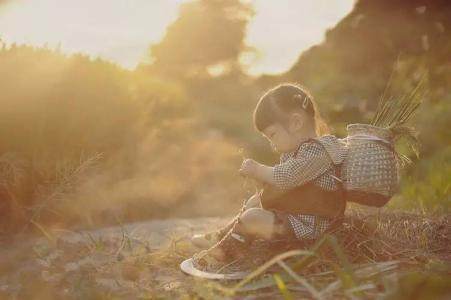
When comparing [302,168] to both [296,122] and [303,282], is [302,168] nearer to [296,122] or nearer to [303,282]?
[296,122]

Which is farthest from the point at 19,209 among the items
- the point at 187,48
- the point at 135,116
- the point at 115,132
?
the point at 187,48

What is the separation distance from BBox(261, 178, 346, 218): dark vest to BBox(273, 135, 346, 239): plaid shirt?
3cm

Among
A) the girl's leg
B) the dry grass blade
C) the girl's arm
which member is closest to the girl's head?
the girl's arm

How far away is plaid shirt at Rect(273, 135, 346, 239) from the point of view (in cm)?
352

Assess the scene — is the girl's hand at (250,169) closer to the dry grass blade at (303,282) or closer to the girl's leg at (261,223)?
the girl's leg at (261,223)

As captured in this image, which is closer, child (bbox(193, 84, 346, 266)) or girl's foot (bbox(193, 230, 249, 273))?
child (bbox(193, 84, 346, 266))

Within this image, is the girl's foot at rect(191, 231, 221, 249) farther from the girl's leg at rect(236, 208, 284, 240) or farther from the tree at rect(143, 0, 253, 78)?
the tree at rect(143, 0, 253, 78)

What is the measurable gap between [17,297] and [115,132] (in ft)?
13.6

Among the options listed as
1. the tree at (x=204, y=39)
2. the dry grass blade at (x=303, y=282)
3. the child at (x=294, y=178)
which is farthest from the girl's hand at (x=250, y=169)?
the tree at (x=204, y=39)

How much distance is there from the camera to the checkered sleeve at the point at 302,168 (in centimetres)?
351

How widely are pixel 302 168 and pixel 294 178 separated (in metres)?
0.08

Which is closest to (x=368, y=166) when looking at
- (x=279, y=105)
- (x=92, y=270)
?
(x=279, y=105)

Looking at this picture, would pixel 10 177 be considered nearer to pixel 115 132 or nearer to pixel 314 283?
pixel 115 132

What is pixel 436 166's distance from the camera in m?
7.96
